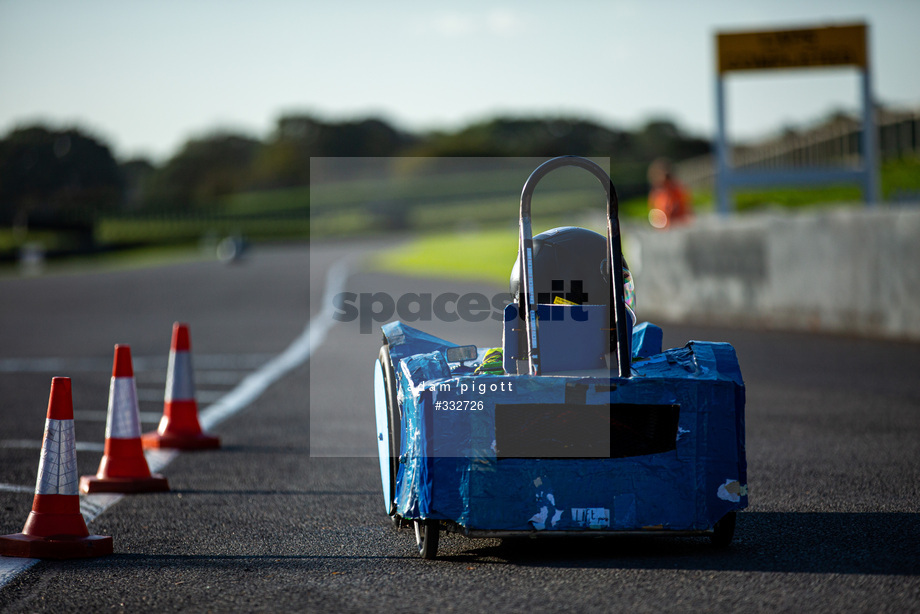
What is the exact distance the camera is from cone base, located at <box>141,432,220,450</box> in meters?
7.53

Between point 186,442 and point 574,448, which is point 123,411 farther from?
point 574,448

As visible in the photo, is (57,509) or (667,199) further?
(667,199)

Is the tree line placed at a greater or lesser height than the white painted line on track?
greater

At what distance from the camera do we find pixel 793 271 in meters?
14.4

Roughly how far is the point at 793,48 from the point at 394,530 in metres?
16.8

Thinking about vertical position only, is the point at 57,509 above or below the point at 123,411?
below

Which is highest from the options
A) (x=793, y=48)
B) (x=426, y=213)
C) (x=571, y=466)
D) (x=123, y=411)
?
(x=426, y=213)

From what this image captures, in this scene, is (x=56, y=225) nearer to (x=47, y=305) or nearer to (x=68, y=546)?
(x=47, y=305)

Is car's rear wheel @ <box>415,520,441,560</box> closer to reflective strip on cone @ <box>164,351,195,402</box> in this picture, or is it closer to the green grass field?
reflective strip on cone @ <box>164,351,195,402</box>

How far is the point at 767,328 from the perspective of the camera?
15.0m

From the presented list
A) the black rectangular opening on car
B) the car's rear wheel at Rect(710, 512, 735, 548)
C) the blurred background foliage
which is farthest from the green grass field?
the black rectangular opening on car

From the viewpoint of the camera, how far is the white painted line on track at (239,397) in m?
4.61

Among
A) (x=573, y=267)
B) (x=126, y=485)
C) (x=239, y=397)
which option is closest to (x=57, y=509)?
(x=126, y=485)

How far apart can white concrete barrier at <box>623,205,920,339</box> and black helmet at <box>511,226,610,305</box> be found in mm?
8427
